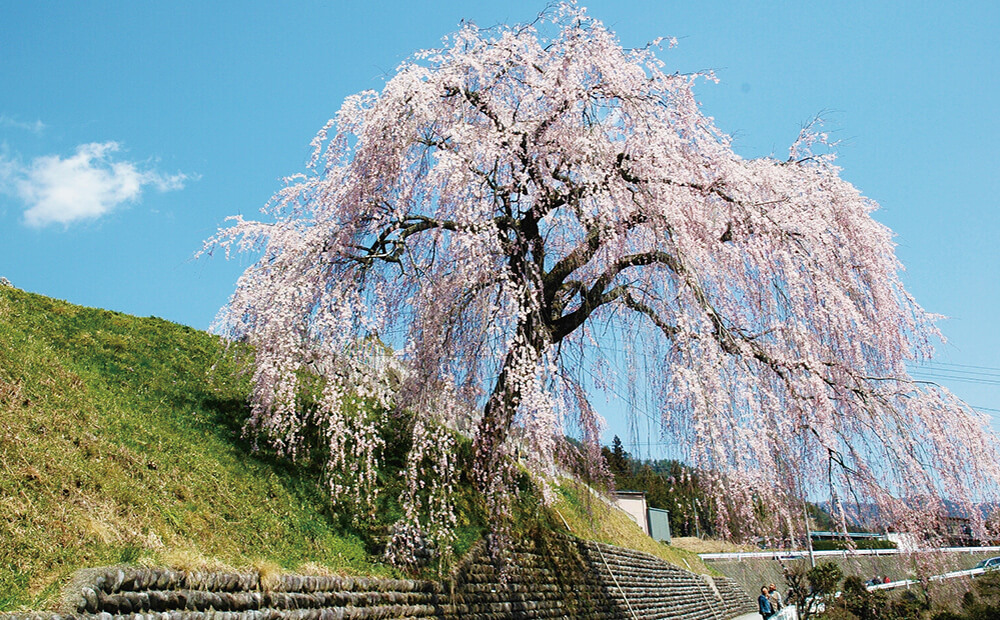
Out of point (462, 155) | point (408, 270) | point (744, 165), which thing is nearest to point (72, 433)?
point (408, 270)

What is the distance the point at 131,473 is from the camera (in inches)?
271

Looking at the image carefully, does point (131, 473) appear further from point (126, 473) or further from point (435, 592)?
point (435, 592)

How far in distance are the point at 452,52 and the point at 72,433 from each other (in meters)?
6.95

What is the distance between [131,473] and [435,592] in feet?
12.6

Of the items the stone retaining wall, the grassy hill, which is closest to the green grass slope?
the grassy hill

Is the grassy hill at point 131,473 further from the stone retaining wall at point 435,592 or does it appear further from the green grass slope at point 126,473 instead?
the stone retaining wall at point 435,592

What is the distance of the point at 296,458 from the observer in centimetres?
929

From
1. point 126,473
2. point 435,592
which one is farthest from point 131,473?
point 435,592

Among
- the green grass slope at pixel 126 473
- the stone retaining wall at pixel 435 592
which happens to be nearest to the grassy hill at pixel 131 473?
the green grass slope at pixel 126 473

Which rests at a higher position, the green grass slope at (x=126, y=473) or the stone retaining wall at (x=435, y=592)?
the green grass slope at (x=126, y=473)

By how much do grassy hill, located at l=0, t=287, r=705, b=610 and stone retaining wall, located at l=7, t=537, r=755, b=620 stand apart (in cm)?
22

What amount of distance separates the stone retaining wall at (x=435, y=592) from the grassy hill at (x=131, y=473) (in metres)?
0.22

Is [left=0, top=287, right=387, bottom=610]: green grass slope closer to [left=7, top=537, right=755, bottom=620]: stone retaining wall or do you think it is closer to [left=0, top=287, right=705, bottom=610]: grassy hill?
[left=0, top=287, right=705, bottom=610]: grassy hill

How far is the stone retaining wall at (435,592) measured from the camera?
4965mm
